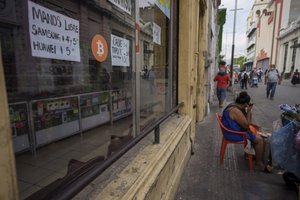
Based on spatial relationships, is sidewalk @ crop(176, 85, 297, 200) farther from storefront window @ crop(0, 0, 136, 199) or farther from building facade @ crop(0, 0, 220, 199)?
→ storefront window @ crop(0, 0, 136, 199)

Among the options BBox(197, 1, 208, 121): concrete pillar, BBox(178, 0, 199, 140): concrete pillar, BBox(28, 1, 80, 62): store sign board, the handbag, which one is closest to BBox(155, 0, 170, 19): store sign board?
BBox(178, 0, 199, 140): concrete pillar

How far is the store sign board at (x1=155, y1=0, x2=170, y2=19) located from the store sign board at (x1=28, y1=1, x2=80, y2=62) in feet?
5.46

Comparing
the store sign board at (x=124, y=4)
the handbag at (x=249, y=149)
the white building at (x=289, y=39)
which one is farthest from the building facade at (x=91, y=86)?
the white building at (x=289, y=39)

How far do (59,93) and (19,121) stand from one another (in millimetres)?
829

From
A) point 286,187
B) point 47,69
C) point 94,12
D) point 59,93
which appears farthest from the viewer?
point 59,93

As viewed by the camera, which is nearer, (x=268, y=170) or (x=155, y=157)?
(x=155, y=157)

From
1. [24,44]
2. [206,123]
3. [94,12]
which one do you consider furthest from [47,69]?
[206,123]

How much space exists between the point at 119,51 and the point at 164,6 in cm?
142

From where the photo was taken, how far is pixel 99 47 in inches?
84.0

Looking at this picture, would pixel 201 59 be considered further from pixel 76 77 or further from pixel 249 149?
pixel 76 77

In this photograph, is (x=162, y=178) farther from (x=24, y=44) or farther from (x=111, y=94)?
(x=24, y=44)

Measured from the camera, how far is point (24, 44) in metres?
1.98

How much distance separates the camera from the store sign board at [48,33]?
141 cm

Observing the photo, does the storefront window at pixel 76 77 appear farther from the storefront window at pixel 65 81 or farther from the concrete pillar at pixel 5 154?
the concrete pillar at pixel 5 154
